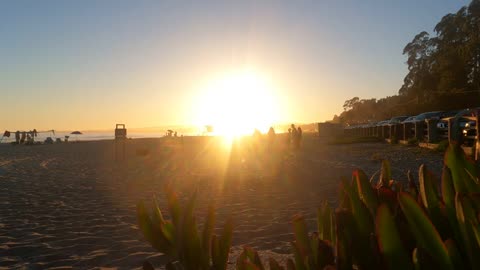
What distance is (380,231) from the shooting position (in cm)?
107

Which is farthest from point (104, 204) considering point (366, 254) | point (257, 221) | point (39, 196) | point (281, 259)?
point (366, 254)

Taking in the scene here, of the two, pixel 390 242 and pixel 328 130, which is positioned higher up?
pixel 328 130

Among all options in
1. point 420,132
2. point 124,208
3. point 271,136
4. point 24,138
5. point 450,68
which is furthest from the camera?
point 24,138

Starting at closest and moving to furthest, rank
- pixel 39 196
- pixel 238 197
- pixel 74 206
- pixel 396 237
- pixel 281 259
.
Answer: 1. pixel 396 237
2. pixel 281 259
3. pixel 74 206
4. pixel 238 197
5. pixel 39 196

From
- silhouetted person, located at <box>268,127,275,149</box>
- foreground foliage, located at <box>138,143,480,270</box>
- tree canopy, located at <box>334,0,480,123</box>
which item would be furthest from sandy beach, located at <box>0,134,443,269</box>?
tree canopy, located at <box>334,0,480,123</box>

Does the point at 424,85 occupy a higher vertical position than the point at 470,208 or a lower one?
higher

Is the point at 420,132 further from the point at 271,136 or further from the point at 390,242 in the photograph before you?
the point at 390,242

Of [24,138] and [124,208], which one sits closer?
[124,208]

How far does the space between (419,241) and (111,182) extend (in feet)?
37.6

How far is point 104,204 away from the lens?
8.11m

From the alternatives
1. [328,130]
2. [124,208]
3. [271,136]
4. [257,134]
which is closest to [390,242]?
[124,208]

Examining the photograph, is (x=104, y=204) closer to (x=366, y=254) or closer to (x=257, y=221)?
(x=257, y=221)

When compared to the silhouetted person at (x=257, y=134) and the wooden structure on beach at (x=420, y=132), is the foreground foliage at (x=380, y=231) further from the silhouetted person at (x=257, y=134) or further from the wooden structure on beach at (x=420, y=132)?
the silhouetted person at (x=257, y=134)

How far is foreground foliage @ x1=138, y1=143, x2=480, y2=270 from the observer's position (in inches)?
42.2
